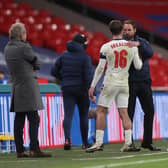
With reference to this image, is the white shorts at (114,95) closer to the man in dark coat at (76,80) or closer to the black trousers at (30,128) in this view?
the black trousers at (30,128)

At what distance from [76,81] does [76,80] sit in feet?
0.05

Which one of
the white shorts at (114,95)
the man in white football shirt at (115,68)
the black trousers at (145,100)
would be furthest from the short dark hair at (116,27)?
the black trousers at (145,100)

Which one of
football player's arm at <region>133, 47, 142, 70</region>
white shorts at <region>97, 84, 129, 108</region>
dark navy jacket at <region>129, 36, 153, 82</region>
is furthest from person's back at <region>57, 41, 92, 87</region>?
football player's arm at <region>133, 47, 142, 70</region>

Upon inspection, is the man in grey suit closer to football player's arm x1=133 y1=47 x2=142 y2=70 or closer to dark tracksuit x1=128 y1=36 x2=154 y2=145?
football player's arm x1=133 y1=47 x2=142 y2=70

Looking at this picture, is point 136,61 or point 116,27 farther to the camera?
point 136,61

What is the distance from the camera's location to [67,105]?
1156cm

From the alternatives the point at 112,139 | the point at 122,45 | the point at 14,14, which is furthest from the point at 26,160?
the point at 14,14

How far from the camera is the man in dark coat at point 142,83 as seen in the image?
10656 millimetres

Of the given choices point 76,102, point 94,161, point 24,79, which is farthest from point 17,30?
point 76,102

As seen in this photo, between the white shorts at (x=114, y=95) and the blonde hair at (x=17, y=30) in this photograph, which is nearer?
the blonde hair at (x=17, y=30)

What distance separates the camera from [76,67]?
11.5 metres

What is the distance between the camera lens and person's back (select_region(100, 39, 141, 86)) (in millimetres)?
10039

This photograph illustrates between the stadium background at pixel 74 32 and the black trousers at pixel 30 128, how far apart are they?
1884mm

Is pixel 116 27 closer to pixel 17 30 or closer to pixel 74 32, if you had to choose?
pixel 17 30
